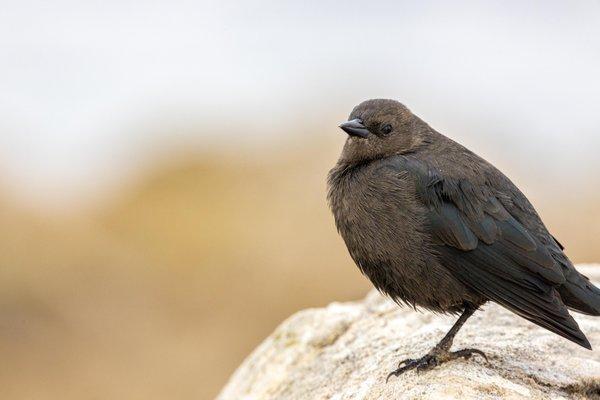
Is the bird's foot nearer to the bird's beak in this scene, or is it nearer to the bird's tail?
the bird's tail

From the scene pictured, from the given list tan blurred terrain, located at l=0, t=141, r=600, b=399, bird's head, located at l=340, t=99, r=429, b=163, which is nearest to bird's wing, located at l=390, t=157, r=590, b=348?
bird's head, located at l=340, t=99, r=429, b=163

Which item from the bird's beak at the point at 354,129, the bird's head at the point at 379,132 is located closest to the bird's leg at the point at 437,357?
the bird's head at the point at 379,132

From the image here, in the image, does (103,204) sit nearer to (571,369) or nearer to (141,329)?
(141,329)

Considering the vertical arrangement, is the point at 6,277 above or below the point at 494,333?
above

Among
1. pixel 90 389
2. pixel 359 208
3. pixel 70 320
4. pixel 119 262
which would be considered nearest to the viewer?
pixel 359 208

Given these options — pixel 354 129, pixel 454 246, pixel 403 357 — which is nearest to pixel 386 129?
pixel 354 129

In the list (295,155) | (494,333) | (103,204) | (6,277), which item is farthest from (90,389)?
(494,333)
